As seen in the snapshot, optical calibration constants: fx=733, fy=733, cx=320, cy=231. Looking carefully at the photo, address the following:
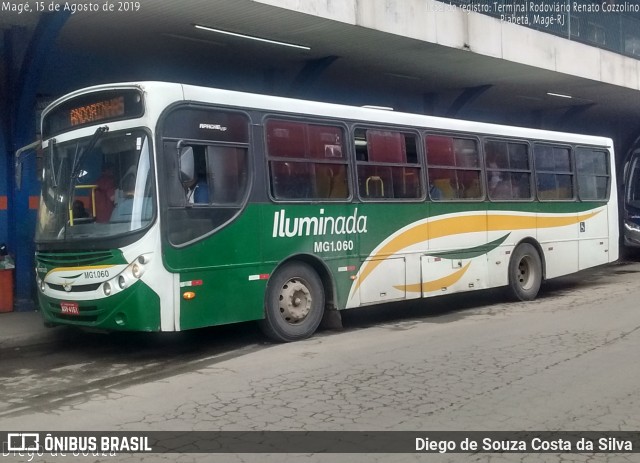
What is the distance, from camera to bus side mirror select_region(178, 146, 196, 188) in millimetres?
8234

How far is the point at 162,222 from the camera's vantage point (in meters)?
7.96

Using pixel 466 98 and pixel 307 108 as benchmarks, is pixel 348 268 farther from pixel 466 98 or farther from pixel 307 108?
pixel 466 98

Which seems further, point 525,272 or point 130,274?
point 525,272

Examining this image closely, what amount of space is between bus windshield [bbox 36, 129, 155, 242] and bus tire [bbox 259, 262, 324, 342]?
200cm

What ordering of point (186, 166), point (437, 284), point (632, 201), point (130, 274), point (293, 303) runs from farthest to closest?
point (632, 201)
point (437, 284)
point (293, 303)
point (186, 166)
point (130, 274)

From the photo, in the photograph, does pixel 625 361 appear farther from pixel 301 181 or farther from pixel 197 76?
pixel 197 76

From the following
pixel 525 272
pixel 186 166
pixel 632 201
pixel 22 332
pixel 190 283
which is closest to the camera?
pixel 190 283

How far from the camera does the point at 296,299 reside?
9438 millimetres

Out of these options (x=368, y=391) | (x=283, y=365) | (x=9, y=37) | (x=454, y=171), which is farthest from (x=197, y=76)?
(x=368, y=391)

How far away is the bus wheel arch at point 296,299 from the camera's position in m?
9.14

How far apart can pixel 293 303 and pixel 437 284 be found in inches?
113

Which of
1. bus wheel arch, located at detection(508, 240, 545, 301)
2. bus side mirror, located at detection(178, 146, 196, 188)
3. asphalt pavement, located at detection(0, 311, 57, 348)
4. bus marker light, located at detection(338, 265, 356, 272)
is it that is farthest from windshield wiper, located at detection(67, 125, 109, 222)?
bus wheel arch, located at detection(508, 240, 545, 301)

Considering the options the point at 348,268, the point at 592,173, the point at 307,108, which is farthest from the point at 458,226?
the point at 592,173

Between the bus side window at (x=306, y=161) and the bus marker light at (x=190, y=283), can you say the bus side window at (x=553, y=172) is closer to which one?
the bus side window at (x=306, y=161)
